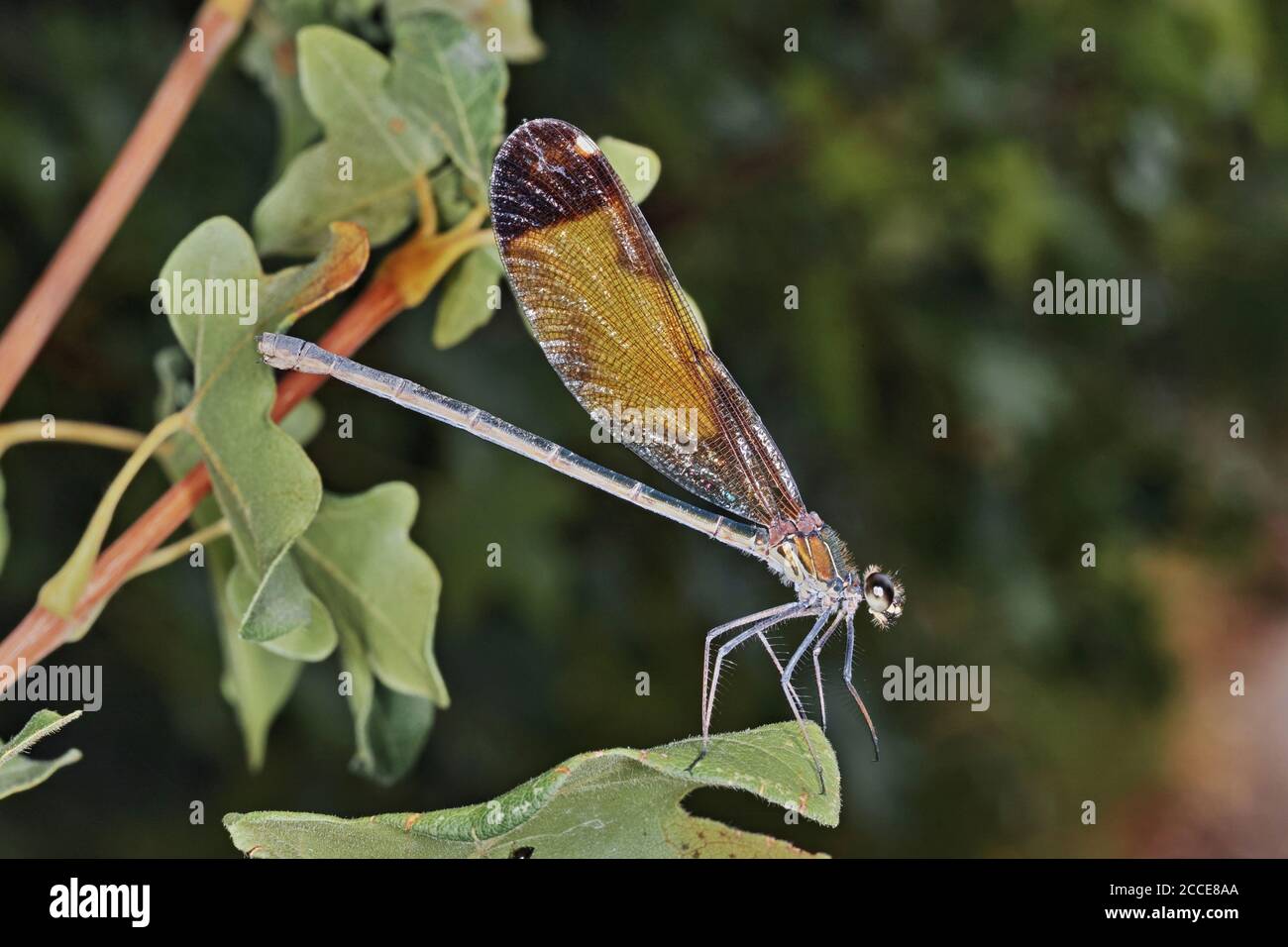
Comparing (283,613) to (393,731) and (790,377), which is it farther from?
(790,377)

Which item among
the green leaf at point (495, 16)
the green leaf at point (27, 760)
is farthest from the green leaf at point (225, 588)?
the green leaf at point (495, 16)

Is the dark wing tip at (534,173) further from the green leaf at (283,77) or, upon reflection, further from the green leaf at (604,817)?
the green leaf at (604,817)

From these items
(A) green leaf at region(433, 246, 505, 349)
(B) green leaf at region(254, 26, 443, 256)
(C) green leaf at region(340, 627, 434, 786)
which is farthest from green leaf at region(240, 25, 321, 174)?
(C) green leaf at region(340, 627, 434, 786)

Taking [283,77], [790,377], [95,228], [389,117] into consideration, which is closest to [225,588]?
[95,228]

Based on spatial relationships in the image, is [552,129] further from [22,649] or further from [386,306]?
[22,649]
